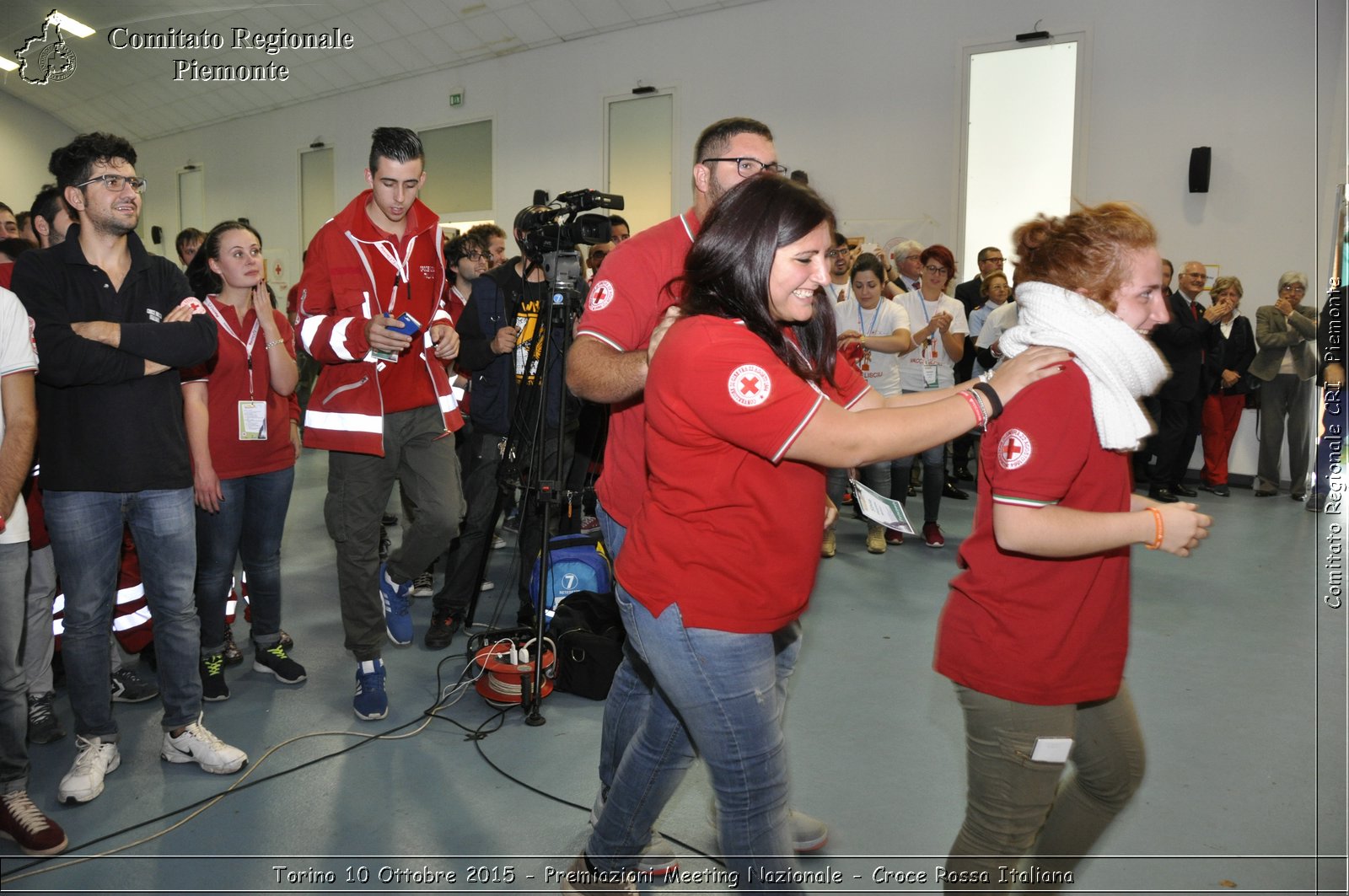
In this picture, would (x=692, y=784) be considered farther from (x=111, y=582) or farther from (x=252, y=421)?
(x=252, y=421)

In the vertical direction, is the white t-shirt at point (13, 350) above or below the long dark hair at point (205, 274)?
below

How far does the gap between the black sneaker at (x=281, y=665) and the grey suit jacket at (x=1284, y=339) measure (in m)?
7.66

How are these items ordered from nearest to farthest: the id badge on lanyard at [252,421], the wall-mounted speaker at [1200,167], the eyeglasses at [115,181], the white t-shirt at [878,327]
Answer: the eyeglasses at [115,181], the id badge on lanyard at [252,421], the white t-shirt at [878,327], the wall-mounted speaker at [1200,167]

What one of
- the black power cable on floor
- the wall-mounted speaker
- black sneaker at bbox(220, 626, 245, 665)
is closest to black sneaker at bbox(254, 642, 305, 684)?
black sneaker at bbox(220, 626, 245, 665)

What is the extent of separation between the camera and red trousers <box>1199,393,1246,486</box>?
8008 millimetres

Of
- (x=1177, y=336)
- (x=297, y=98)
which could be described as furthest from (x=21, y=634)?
(x=297, y=98)

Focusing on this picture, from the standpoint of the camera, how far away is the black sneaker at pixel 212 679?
333cm

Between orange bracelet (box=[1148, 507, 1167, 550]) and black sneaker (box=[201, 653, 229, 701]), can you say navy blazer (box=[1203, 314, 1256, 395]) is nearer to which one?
orange bracelet (box=[1148, 507, 1167, 550])

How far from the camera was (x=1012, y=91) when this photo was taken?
28.8ft

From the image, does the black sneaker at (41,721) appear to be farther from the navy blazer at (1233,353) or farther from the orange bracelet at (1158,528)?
the navy blazer at (1233,353)

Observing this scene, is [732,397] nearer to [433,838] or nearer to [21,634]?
[433,838]

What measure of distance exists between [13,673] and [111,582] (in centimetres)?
33

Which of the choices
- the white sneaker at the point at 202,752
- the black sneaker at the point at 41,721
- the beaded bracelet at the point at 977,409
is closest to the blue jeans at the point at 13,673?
Result: the white sneaker at the point at 202,752

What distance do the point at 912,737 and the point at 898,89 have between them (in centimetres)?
790
